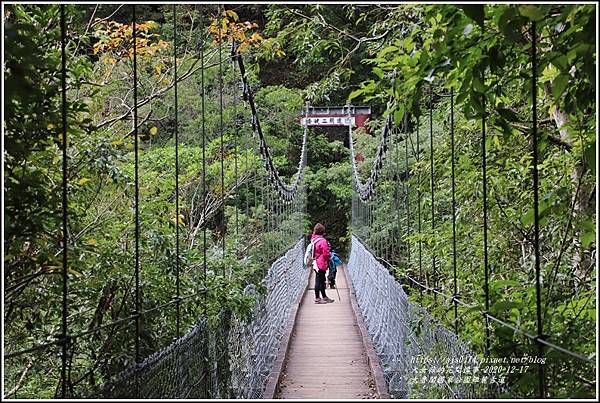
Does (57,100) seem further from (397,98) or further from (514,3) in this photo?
(514,3)

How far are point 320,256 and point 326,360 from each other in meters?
2.13

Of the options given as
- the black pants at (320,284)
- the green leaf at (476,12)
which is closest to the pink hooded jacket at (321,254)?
the black pants at (320,284)

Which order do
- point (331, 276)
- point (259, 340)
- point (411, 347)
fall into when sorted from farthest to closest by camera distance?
point (331, 276), point (259, 340), point (411, 347)

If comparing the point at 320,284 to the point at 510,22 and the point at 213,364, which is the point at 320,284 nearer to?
the point at 213,364

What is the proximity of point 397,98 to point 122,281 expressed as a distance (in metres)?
1.04

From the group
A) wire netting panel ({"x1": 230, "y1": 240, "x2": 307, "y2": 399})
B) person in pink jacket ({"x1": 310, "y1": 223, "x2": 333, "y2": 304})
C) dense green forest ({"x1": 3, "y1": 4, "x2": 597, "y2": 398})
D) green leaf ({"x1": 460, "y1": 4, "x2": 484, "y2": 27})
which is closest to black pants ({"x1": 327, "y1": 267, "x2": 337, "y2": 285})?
person in pink jacket ({"x1": 310, "y1": 223, "x2": 333, "y2": 304})

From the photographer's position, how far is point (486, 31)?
1.25 meters

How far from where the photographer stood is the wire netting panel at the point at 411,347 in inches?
62.6

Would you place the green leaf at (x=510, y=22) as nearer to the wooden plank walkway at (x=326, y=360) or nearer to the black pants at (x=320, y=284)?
the wooden plank walkway at (x=326, y=360)

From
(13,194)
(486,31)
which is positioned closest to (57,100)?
(13,194)

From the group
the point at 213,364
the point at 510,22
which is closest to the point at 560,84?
the point at 510,22

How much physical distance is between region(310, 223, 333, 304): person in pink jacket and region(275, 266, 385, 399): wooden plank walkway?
15.0 inches

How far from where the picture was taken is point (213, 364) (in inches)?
79.5

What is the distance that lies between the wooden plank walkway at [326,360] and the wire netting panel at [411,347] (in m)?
0.12
